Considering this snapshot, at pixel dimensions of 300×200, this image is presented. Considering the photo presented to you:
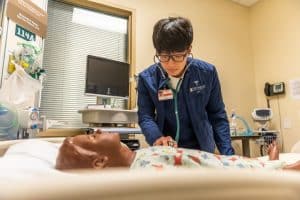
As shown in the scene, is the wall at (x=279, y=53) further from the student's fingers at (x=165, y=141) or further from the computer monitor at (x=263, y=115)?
the student's fingers at (x=165, y=141)

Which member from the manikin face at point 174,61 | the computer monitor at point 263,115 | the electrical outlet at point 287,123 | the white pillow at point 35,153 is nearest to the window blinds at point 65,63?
the white pillow at point 35,153

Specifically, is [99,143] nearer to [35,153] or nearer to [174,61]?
[35,153]

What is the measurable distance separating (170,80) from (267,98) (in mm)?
2595

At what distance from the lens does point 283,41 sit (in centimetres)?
321

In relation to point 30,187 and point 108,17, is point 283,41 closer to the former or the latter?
point 108,17

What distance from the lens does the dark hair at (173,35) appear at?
3.54 ft

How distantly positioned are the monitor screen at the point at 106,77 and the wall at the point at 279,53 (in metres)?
2.02

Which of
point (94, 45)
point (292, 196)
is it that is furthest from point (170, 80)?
point (94, 45)

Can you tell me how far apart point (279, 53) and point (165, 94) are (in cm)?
263

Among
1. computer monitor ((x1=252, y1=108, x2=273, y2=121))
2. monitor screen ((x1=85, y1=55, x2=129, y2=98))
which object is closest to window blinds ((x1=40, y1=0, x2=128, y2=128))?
monitor screen ((x1=85, y1=55, x2=129, y2=98))

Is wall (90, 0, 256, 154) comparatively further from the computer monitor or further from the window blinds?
the window blinds

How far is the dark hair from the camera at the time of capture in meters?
1.08

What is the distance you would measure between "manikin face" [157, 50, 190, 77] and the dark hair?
0.08 feet

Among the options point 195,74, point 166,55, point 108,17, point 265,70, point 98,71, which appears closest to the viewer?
point 166,55
